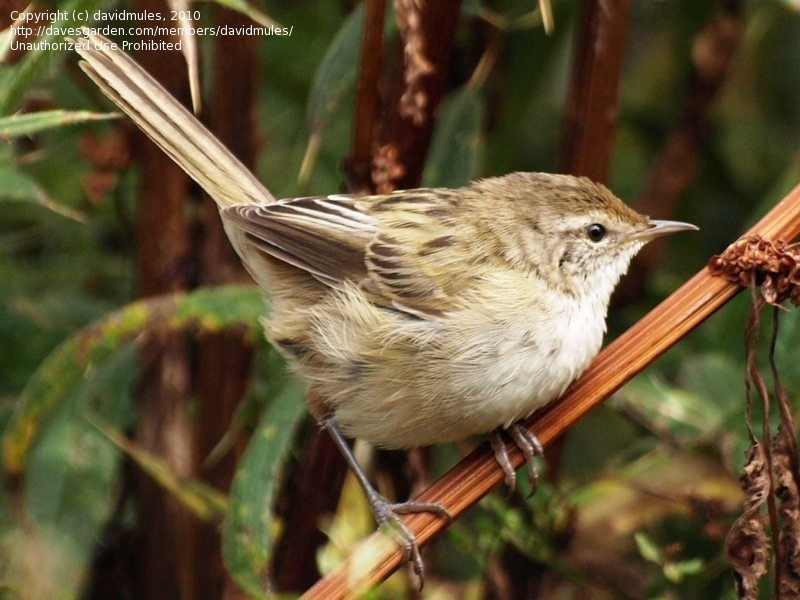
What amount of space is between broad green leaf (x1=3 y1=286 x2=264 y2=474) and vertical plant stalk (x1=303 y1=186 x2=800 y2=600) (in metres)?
0.94

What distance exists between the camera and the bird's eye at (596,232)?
291 cm

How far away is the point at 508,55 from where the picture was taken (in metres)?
3.88

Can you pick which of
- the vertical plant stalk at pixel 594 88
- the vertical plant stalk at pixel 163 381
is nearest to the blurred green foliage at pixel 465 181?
the vertical plant stalk at pixel 163 381

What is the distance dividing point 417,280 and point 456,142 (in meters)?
0.71

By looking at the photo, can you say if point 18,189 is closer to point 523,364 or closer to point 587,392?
point 523,364

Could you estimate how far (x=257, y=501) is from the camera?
279 centimetres

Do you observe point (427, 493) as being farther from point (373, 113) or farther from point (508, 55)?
point (508, 55)

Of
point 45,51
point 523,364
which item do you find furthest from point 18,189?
point 523,364

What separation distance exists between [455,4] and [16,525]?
200cm

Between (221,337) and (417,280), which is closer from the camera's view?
(417,280)

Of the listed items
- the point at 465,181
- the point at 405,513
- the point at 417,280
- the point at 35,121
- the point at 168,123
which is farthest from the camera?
the point at 465,181

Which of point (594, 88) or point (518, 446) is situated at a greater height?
point (594, 88)

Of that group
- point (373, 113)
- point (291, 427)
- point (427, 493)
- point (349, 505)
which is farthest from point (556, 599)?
point (373, 113)

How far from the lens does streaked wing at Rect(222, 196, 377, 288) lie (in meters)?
2.84
